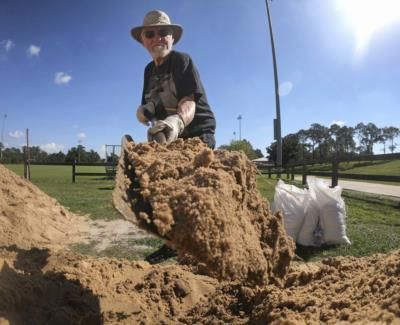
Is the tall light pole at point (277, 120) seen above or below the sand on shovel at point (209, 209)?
above

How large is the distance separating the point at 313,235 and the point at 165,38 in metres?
2.97

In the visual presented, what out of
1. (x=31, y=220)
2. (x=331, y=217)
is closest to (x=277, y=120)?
(x=331, y=217)

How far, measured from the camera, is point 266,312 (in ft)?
6.80

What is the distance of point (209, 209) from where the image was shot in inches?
65.8

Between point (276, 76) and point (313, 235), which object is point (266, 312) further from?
point (276, 76)

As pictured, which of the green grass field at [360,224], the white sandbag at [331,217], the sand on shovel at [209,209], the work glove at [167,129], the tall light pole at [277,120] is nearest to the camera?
the sand on shovel at [209,209]

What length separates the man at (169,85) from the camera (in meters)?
3.02

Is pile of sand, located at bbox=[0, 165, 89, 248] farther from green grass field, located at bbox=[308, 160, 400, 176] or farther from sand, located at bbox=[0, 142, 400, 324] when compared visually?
green grass field, located at bbox=[308, 160, 400, 176]

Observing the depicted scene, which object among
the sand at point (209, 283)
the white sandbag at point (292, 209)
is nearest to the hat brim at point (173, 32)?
the sand at point (209, 283)

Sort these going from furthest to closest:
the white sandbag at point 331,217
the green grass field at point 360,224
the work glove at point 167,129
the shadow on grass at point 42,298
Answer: the white sandbag at point 331,217, the green grass field at point 360,224, the work glove at point 167,129, the shadow on grass at point 42,298

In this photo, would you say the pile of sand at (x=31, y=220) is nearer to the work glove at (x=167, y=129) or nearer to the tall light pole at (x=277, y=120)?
the work glove at (x=167, y=129)

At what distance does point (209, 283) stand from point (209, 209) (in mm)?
1578

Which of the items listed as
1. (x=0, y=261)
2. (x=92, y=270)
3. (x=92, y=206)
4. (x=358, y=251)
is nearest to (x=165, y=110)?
(x=92, y=270)

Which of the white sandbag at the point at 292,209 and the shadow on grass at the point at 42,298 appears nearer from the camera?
the shadow on grass at the point at 42,298
